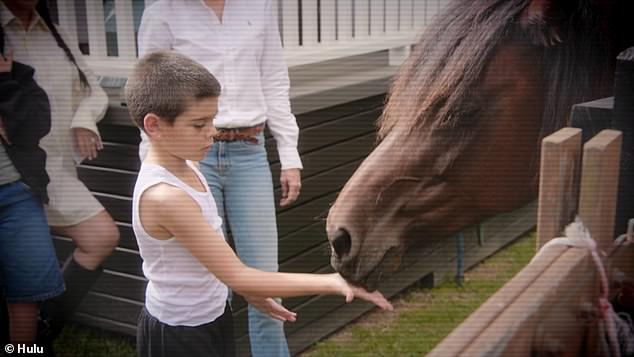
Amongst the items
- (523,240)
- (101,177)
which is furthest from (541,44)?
(101,177)

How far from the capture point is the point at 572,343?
4.09 feet

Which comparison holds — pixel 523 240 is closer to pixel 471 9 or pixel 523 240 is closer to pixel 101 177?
pixel 471 9

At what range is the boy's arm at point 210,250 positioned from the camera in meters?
1.22

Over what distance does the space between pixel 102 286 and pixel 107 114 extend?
444mm

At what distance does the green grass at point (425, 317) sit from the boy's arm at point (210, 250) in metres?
0.28

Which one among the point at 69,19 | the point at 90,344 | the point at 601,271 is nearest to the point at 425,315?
the point at 601,271

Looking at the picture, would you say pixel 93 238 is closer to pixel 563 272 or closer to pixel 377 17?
pixel 377 17

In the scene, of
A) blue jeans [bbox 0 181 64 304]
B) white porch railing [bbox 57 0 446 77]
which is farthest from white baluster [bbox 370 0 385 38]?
blue jeans [bbox 0 181 64 304]

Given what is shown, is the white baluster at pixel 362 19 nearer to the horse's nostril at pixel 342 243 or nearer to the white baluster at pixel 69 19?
the horse's nostril at pixel 342 243

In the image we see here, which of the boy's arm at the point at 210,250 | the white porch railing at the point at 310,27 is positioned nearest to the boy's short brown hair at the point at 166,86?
the boy's arm at the point at 210,250

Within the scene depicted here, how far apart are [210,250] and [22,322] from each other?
64 centimetres

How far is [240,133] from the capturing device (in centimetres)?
148

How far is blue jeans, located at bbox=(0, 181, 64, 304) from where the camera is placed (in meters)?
1.63

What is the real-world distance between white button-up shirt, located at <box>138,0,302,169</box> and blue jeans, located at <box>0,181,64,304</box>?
421mm
